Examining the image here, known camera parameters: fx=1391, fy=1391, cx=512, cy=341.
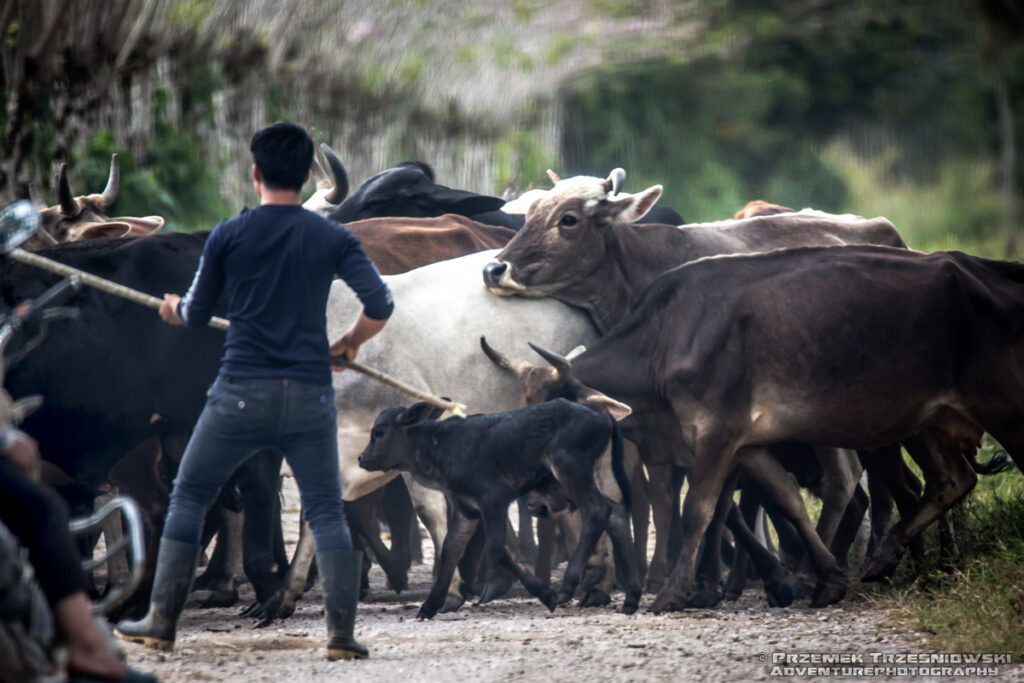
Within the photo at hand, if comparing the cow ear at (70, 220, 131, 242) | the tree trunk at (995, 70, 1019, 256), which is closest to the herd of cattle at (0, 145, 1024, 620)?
the cow ear at (70, 220, 131, 242)

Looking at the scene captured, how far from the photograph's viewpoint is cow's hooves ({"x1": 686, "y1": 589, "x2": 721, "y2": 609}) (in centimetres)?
689

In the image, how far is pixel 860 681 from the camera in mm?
4922

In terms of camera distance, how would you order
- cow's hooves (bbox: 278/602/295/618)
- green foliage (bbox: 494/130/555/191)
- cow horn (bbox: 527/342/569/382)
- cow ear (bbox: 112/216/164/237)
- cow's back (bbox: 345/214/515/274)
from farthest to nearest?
green foliage (bbox: 494/130/555/191), cow ear (bbox: 112/216/164/237), cow's back (bbox: 345/214/515/274), cow horn (bbox: 527/342/569/382), cow's hooves (bbox: 278/602/295/618)

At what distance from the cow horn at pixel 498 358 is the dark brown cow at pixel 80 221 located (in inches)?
89.7

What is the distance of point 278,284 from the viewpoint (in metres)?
5.19

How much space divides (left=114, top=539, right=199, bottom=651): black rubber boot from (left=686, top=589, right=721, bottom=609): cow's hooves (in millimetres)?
2674

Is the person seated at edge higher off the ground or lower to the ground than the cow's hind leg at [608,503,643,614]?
higher

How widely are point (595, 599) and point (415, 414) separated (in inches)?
52.1

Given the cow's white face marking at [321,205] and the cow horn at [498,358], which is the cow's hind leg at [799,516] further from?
the cow's white face marking at [321,205]

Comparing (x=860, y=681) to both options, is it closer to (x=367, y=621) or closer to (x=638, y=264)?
(x=367, y=621)

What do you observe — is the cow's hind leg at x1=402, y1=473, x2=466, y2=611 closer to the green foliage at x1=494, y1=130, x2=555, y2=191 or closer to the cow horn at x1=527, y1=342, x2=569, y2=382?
the cow horn at x1=527, y1=342, x2=569, y2=382

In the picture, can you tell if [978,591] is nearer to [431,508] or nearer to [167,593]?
[431,508]

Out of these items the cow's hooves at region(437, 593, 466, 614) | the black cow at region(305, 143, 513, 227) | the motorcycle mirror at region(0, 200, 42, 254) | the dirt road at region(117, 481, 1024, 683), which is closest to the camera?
the motorcycle mirror at region(0, 200, 42, 254)

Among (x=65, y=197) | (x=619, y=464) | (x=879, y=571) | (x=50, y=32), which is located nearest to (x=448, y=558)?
(x=619, y=464)
